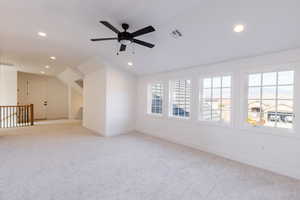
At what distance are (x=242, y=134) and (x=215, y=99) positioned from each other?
1.04 meters

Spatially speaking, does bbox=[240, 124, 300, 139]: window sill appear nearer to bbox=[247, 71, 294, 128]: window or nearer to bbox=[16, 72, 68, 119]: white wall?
bbox=[247, 71, 294, 128]: window

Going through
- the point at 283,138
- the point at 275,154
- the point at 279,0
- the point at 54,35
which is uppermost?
the point at 54,35

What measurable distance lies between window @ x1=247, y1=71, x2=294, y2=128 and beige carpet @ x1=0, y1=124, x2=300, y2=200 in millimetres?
1019

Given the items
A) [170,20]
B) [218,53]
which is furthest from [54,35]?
[218,53]

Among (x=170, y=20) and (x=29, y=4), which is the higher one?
(x=29, y=4)

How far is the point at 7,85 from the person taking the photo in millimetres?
6930

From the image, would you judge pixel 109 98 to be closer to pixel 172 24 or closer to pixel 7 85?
pixel 172 24

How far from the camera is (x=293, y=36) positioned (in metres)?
2.36

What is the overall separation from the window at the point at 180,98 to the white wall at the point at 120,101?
184 centimetres

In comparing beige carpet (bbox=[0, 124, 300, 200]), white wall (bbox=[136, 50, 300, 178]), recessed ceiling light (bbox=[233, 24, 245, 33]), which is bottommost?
beige carpet (bbox=[0, 124, 300, 200])

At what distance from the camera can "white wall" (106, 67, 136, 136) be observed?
5.35 metres

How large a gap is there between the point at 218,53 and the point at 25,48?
225 inches

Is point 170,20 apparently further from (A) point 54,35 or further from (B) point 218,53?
(A) point 54,35

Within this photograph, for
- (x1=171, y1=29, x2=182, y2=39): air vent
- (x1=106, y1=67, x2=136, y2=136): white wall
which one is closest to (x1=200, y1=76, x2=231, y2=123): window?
(x1=171, y1=29, x2=182, y2=39): air vent
